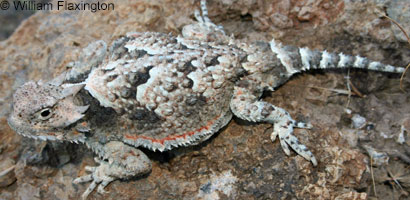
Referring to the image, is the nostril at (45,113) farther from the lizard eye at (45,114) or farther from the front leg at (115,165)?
the front leg at (115,165)

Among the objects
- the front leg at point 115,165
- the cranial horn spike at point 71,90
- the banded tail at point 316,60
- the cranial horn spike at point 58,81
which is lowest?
the front leg at point 115,165

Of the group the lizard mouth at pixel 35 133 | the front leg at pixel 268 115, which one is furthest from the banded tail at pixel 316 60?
the lizard mouth at pixel 35 133

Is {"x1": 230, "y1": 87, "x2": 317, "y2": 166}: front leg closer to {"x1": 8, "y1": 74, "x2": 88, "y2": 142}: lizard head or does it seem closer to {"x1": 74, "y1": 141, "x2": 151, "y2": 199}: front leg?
{"x1": 74, "y1": 141, "x2": 151, "y2": 199}: front leg

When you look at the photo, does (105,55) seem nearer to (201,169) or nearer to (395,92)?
(201,169)

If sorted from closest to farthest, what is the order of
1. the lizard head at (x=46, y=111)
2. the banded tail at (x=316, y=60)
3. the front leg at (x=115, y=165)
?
the lizard head at (x=46, y=111), the front leg at (x=115, y=165), the banded tail at (x=316, y=60)

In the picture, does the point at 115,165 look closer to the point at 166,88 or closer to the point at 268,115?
the point at 166,88

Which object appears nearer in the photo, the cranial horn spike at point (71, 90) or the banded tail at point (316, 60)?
the cranial horn spike at point (71, 90)
